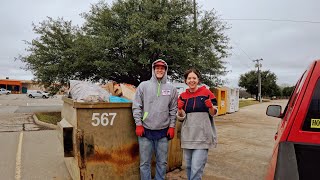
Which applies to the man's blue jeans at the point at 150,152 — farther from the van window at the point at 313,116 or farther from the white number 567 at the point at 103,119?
the van window at the point at 313,116

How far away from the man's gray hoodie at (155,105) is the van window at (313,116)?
2.21 m

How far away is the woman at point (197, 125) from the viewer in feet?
12.1

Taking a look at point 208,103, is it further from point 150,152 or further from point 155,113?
point 150,152

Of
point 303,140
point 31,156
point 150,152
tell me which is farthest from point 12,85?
point 303,140

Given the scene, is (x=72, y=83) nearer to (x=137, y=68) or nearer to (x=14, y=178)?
(x=14, y=178)

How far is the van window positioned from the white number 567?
2743 millimetres

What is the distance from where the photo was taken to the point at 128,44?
1381cm

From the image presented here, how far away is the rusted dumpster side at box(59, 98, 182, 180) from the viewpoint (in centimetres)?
401

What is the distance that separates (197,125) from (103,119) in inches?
50.3

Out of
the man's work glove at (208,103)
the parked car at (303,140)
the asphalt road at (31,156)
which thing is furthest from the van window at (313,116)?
the asphalt road at (31,156)

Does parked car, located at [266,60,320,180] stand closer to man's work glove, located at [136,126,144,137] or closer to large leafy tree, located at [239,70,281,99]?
man's work glove, located at [136,126,144,137]

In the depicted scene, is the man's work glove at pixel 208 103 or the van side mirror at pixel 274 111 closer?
the man's work glove at pixel 208 103

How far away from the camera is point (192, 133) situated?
371cm

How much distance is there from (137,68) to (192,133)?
11.4 m
